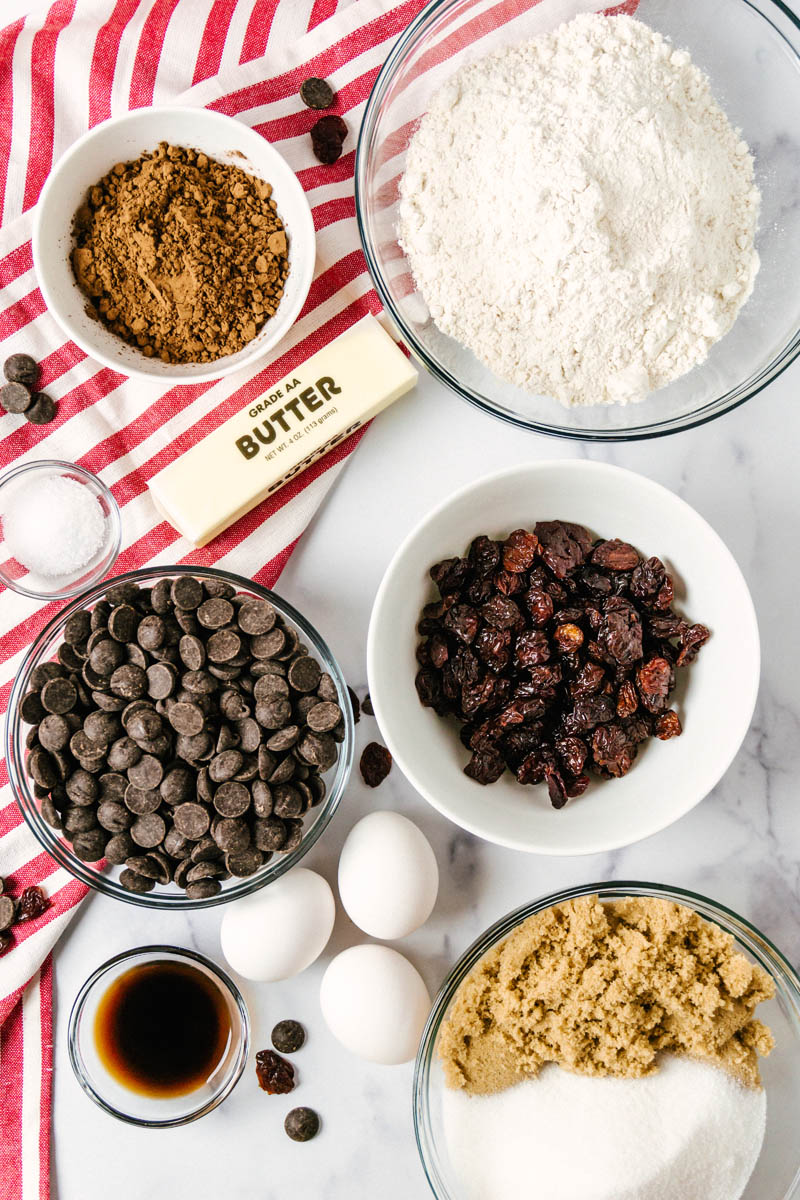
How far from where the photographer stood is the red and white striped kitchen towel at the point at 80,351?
159cm

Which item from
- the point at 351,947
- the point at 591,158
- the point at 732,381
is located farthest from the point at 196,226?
the point at 351,947

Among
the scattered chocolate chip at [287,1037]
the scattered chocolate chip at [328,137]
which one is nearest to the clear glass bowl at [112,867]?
the scattered chocolate chip at [287,1037]

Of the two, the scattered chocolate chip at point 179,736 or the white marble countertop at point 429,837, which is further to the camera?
the white marble countertop at point 429,837

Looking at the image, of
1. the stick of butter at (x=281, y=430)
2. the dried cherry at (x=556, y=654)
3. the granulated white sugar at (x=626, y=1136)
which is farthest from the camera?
the stick of butter at (x=281, y=430)

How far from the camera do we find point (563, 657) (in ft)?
4.58

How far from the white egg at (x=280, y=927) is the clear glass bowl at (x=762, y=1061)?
225 mm

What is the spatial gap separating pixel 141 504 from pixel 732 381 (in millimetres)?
1017

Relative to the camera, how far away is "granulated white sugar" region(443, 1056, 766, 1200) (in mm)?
1244

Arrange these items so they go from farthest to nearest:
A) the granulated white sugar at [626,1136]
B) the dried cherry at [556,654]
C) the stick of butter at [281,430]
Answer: the stick of butter at [281,430] → the dried cherry at [556,654] → the granulated white sugar at [626,1136]

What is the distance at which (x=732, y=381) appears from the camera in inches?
59.1

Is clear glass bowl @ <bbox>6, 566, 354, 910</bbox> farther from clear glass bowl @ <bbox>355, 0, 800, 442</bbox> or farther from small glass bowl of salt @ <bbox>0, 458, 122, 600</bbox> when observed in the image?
clear glass bowl @ <bbox>355, 0, 800, 442</bbox>

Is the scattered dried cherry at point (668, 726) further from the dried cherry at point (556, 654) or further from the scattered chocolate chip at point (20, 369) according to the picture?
the scattered chocolate chip at point (20, 369)

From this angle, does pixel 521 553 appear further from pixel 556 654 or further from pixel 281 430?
pixel 281 430

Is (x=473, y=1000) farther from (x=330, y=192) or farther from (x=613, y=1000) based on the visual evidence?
(x=330, y=192)
